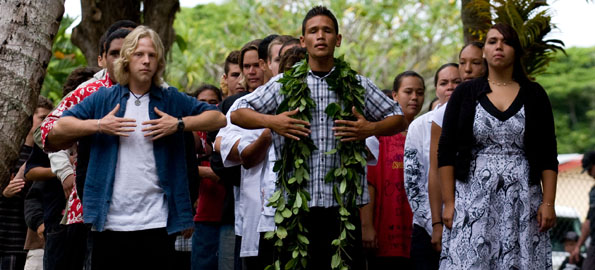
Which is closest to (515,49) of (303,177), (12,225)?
(303,177)

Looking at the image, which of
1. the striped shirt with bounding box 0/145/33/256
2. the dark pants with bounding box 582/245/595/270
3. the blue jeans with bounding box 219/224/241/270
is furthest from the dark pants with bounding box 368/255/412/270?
the dark pants with bounding box 582/245/595/270

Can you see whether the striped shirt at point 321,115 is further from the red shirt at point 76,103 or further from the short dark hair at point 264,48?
the short dark hair at point 264,48

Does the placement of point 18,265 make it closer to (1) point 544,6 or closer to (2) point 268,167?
(2) point 268,167

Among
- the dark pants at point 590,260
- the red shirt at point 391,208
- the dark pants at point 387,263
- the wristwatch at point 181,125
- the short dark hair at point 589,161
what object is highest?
the short dark hair at point 589,161

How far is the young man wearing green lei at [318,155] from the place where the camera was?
529cm

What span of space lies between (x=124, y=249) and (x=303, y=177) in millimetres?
1215

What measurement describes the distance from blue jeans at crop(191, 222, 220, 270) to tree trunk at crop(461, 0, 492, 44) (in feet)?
10.7

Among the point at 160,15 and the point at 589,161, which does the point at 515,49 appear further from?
the point at 589,161

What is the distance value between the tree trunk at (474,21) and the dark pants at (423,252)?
268 centimetres

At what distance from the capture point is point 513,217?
5645 millimetres

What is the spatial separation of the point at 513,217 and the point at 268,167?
1.73 metres

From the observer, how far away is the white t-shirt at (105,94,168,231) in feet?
17.9

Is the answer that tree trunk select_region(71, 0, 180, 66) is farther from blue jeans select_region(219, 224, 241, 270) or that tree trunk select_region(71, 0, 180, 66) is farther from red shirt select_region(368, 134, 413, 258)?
red shirt select_region(368, 134, 413, 258)

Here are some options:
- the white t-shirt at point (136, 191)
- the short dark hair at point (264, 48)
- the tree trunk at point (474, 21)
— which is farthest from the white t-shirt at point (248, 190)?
the tree trunk at point (474, 21)
